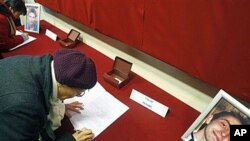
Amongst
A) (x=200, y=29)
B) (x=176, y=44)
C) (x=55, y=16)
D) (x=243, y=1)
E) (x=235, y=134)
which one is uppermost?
(x=243, y=1)

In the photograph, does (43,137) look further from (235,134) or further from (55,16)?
(55,16)

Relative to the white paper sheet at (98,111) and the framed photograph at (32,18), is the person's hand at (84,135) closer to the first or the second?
the white paper sheet at (98,111)

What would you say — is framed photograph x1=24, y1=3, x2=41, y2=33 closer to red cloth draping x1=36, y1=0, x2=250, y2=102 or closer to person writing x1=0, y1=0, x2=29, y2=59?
person writing x1=0, y1=0, x2=29, y2=59

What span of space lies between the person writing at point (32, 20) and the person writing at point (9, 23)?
12 centimetres

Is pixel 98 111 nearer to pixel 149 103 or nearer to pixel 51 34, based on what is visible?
pixel 149 103

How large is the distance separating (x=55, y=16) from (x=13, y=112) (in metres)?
1.44

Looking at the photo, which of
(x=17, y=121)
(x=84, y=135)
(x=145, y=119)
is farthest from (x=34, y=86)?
(x=145, y=119)

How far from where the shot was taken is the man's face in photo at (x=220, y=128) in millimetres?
776

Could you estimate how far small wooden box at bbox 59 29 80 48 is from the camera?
5.32 ft

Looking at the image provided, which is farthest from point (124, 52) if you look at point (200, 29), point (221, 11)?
point (221, 11)

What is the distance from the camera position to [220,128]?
0.80 m

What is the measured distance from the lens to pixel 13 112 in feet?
2.35

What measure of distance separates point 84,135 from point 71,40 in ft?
2.96

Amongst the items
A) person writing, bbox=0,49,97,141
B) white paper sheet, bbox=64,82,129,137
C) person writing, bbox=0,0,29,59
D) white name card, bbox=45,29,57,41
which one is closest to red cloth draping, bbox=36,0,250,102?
white paper sheet, bbox=64,82,129,137
